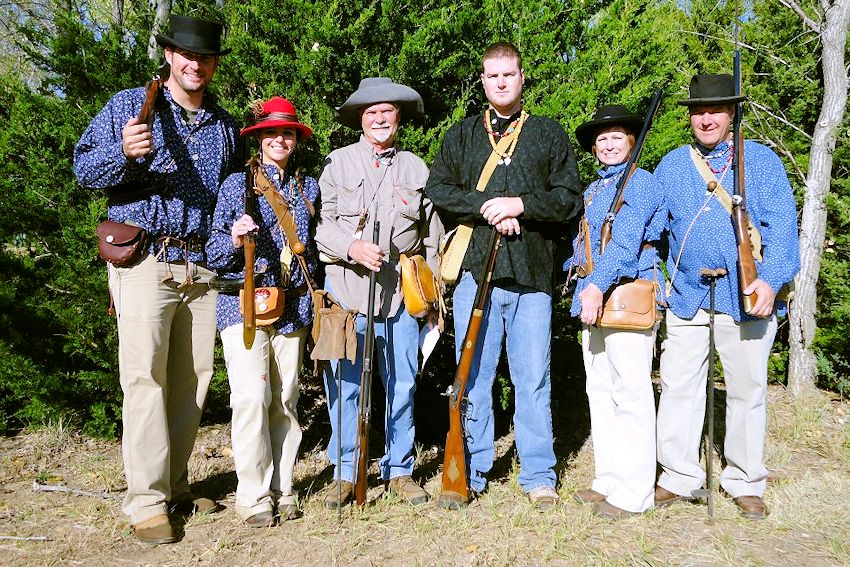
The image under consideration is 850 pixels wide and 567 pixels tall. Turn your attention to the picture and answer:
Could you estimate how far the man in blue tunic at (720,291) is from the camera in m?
4.02

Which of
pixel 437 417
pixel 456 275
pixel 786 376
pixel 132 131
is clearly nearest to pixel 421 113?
pixel 456 275

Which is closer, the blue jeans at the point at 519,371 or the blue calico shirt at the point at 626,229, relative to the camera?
the blue calico shirt at the point at 626,229

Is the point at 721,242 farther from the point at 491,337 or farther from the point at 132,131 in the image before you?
the point at 132,131

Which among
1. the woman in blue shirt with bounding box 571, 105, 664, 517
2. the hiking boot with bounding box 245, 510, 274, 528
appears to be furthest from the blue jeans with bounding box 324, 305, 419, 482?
the woman in blue shirt with bounding box 571, 105, 664, 517

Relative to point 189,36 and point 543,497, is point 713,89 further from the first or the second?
point 189,36

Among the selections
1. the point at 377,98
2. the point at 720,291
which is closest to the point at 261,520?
the point at 377,98

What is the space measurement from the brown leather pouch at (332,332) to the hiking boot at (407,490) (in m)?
0.95

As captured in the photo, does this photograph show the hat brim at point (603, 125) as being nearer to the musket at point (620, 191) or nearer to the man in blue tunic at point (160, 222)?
the musket at point (620, 191)

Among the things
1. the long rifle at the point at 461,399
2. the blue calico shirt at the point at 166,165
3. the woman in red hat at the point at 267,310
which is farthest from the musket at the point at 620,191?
the blue calico shirt at the point at 166,165

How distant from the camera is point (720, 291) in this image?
4117mm

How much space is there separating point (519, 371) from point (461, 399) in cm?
42

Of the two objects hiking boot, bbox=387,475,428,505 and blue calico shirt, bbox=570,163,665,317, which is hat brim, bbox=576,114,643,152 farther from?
hiking boot, bbox=387,475,428,505

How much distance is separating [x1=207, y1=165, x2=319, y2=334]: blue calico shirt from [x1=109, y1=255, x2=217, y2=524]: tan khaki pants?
229mm

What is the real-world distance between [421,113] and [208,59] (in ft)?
4.73
